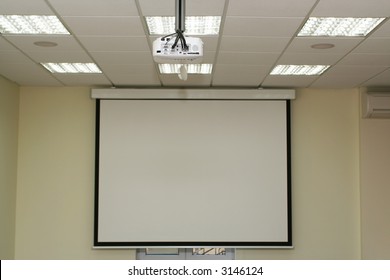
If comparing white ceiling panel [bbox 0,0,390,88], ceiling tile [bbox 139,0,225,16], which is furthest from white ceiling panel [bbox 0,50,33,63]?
ceiling tile [bbox 139,0,225,16]

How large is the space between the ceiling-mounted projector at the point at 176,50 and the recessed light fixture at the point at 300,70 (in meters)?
2.94

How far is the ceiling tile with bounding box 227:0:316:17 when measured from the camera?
11.3 feet

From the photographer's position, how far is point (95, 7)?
356 centimetres

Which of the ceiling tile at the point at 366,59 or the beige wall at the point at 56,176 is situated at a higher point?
the ceiling tile at the point at 366,59

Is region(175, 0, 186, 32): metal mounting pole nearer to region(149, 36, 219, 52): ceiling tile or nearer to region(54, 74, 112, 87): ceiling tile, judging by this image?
region(149, 36, 219, 52): ceiling tile

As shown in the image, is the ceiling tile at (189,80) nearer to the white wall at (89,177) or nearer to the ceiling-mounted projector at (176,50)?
the white wall at (89,177)

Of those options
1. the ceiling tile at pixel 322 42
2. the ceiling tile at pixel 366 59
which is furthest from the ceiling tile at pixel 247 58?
the ceiling tile at pixel 366 59

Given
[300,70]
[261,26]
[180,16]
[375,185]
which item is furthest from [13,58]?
[375,185]

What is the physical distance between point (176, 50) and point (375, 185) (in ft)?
16.2

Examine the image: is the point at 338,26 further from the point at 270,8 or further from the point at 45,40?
the point at 45,40

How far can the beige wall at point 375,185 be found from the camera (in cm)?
668

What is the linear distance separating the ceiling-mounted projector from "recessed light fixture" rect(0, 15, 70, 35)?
58.2 inches

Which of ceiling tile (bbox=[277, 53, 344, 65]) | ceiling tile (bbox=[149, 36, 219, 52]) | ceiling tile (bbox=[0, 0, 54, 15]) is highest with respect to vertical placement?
ceiling tile (bbox=[277, 53, 344, 65])

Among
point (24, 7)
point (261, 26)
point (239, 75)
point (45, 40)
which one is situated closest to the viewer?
point (24, 7)
